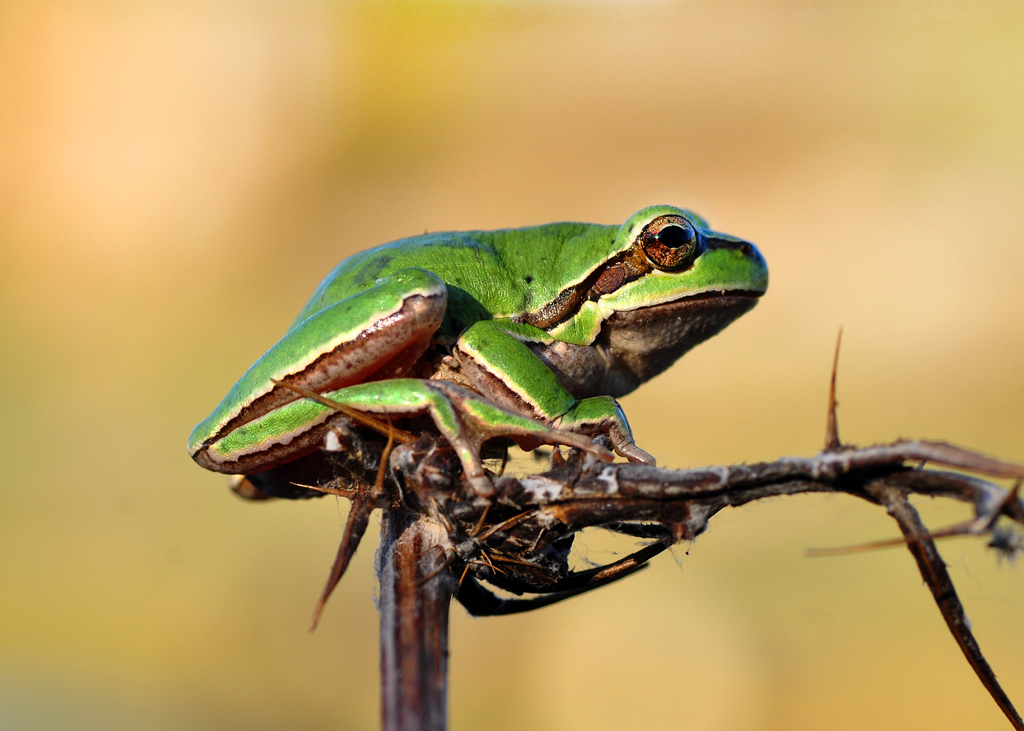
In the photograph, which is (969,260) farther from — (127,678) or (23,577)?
(23,577)

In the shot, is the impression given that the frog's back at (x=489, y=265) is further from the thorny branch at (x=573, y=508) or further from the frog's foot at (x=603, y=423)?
the thorny branch at (x=573, y=508)

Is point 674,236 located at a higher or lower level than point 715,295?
higher

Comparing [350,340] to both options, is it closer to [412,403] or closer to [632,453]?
[412,403]

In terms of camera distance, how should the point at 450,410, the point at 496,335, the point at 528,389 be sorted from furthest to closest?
1. the point at 496,335
2. the point at 528,389
3. the point at 450,410

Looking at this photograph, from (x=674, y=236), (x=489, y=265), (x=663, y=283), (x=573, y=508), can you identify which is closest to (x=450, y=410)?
(x=573, y=508)

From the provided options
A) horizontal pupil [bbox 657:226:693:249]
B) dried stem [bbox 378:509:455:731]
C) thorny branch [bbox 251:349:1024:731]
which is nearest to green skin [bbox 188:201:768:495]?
horizontal pupil [bbox 657:226:693:249]

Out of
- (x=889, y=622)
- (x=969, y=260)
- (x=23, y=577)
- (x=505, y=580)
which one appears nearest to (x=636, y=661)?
(x=889, y=622)

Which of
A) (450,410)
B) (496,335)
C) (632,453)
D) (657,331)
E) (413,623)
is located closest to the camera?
(413,623)
